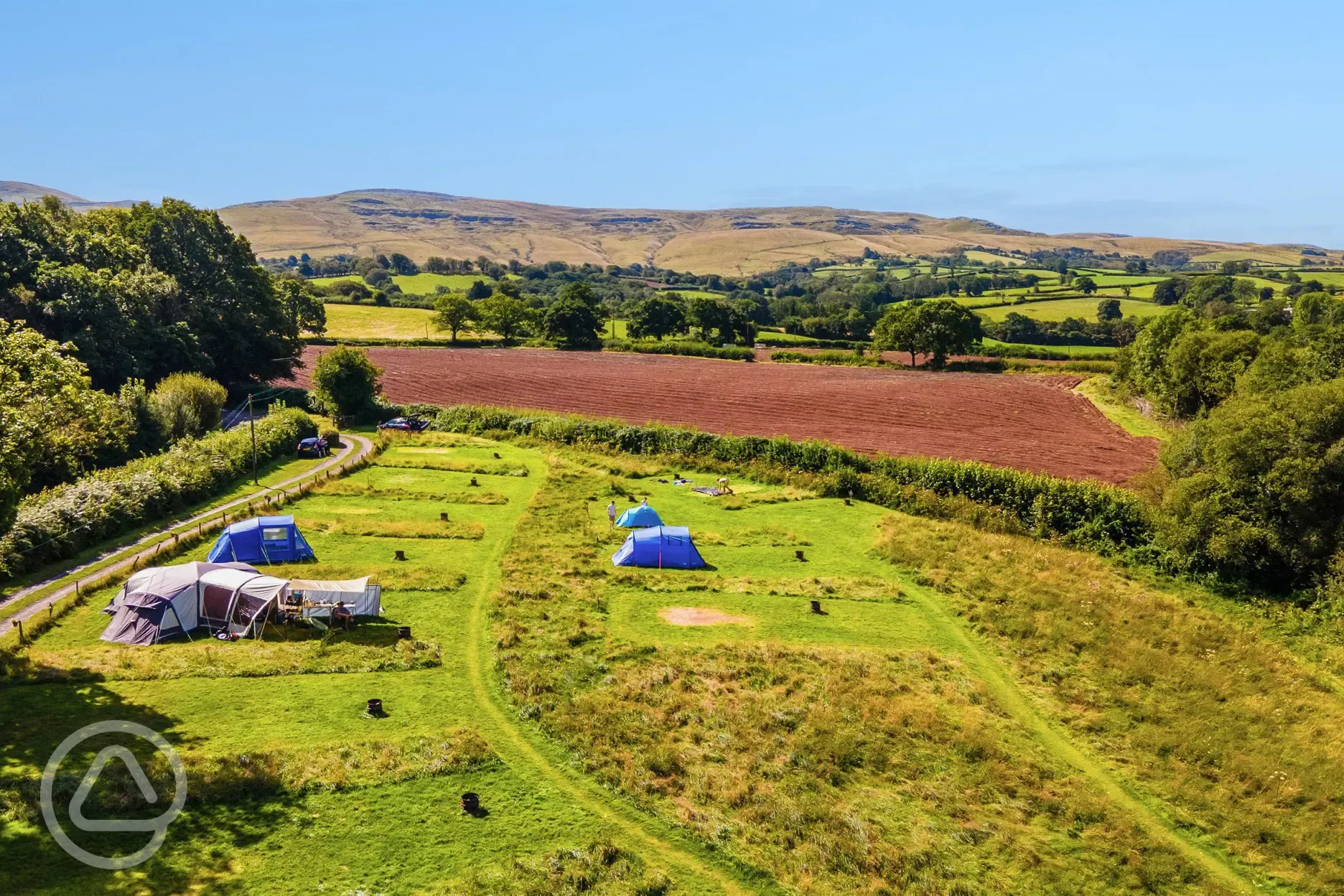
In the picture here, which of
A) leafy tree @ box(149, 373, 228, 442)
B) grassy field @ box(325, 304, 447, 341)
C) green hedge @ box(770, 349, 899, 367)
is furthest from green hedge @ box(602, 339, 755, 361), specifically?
leafy tree @ box(149, 373, 228, 442)

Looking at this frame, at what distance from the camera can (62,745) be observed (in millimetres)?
19609

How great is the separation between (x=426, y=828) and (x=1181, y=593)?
3154 centimetres

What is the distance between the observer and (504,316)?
123 meters

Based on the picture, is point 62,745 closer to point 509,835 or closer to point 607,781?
point 509,835

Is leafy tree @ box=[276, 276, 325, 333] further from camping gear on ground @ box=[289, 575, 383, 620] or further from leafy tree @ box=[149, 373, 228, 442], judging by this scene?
camping gear on ground @ box=[289, 575, 383, 620]

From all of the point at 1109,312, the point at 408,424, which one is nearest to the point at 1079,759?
the point at 408,424

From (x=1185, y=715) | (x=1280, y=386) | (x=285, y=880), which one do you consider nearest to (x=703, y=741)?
(x=285, y=880)

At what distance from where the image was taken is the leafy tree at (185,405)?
54.2 metres

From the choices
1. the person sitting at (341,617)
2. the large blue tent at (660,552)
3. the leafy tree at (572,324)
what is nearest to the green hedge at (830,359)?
the leafy tree at (572,324)

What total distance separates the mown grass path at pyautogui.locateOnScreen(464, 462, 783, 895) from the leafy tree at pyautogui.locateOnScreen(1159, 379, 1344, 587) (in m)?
28.1

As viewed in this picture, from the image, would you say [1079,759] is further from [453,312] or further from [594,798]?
[453,312]

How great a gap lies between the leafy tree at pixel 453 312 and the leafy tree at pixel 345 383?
54116mm

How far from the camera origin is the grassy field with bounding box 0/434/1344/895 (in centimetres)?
1716

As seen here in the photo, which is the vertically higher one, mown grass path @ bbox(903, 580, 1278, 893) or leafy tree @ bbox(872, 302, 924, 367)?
leafy tree @ bbox(872, 302, 924, 367)
